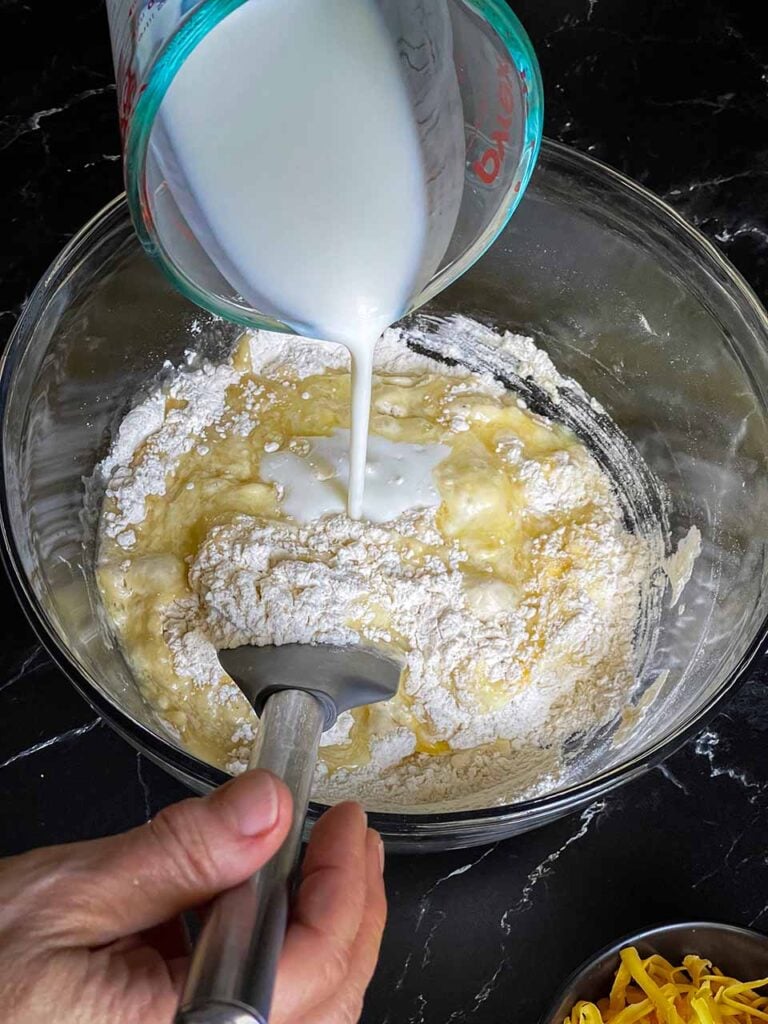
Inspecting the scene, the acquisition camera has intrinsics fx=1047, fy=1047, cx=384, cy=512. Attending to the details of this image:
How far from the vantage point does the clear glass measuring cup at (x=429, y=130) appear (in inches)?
41.9

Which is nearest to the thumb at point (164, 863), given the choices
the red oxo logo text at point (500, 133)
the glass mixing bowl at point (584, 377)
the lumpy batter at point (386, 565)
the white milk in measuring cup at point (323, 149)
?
the glass mixing bowl at point (584, 377)

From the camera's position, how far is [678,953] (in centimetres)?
142

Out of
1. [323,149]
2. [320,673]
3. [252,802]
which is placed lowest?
[320,673]

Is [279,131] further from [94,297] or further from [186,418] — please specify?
[186,418]

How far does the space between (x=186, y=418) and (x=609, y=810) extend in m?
0.95

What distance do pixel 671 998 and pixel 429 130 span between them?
115 cm

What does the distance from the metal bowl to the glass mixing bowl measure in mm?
220

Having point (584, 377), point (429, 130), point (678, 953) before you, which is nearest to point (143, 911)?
point (678, 953)

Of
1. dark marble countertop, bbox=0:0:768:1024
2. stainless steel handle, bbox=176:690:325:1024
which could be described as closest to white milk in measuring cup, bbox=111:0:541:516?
stainless steel handle, bbox=176:690:325:1024

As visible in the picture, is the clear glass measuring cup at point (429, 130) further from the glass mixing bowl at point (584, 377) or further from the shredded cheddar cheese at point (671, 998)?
the shredded cheddar cheese at point (671, 998)

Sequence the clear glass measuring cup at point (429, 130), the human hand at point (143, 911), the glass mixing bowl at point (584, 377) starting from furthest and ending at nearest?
1. the glass mixing bowl at point (584, 377)
2. the clear glass measuring cup at point (429, 130)
3. the human hand at point (143, 911)

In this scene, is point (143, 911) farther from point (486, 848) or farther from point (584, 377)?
point (584, 377)

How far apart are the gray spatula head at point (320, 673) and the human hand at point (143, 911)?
390 mm

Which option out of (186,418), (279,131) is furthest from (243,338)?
(279,131)
